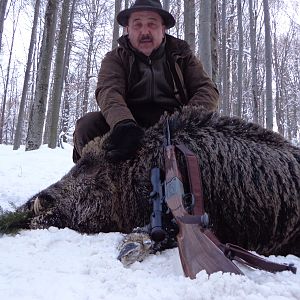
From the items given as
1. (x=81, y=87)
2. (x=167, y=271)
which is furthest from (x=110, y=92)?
(x=81, y=87)

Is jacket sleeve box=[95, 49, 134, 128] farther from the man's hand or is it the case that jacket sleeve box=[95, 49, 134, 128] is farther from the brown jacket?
the man's hand

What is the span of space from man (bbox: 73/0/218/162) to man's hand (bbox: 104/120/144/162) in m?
0.65

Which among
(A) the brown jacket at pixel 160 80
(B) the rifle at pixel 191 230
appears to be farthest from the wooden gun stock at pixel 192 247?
(A) the brown jacket at pixel 160 80

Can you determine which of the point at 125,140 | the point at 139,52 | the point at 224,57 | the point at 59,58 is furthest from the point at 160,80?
the point at 224,57

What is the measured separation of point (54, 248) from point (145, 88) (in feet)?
6.21

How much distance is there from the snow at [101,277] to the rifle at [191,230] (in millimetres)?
54

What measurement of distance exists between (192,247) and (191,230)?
0.11m

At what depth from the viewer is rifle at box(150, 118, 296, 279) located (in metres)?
1.67

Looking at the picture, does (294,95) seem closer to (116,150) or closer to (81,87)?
(81,87)

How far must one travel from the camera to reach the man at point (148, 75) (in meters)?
3.73

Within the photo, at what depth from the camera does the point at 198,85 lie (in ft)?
12.8

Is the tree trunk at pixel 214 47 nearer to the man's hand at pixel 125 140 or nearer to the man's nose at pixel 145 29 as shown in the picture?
the man's nose at pixel 145 29

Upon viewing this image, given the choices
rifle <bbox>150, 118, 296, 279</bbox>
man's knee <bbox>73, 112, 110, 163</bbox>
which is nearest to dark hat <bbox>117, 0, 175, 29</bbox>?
man's knee <bbox>73, 112, 110, 163</bbox>

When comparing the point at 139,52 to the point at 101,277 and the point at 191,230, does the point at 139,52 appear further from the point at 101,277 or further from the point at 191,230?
the point at 101,277
